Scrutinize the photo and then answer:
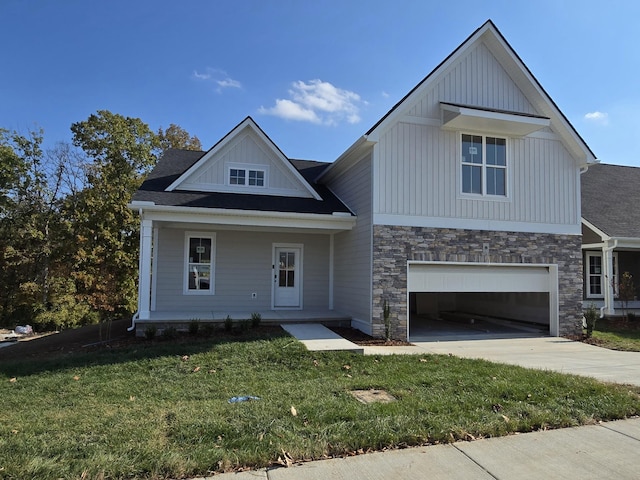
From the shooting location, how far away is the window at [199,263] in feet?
43.2

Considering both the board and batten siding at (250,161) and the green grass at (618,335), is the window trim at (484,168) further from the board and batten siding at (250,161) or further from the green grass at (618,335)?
the board and batten siding at (250,161)

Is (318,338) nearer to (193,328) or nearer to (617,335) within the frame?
(193,328)

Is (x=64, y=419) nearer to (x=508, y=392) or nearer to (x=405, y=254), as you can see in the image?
(x=508, y=392)

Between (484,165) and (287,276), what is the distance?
6.76 m

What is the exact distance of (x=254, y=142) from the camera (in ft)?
44.6

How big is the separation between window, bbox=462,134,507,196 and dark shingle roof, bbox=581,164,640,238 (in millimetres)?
5556

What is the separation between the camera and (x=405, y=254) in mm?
10938

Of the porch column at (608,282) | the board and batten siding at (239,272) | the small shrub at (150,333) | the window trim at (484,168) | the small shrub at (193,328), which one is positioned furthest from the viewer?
the porch column at (608,282)

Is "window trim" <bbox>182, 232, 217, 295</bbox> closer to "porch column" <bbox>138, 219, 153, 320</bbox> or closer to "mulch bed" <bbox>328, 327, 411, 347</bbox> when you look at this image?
"porch column" <bbox>138, 219, 153, 320</bbox>

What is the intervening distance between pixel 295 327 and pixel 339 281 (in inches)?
114

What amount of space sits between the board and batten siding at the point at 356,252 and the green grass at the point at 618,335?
19.8 ft

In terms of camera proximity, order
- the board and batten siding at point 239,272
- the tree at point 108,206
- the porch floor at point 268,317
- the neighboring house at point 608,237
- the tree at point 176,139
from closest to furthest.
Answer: the porch floor at point 268,317
the board and batten siding at point 239,272
the neighboring house at point 608,237
the tree at point 108,206
the tree at point 176,139

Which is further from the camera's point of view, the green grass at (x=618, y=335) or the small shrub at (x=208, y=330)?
the green grass at (x=618, y=335)

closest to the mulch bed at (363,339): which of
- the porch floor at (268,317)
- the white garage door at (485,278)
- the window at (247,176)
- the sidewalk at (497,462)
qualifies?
the porch floor at (268,317)
